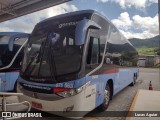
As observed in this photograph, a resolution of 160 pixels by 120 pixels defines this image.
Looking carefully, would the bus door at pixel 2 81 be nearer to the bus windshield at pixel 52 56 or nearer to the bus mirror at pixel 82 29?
the bus windshield at pixel 52 56

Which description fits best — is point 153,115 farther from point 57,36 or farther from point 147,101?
point 57,36

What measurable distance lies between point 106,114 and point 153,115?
1.38m

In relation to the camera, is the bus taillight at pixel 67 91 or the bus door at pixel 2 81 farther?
the bus door at pixel 2 81

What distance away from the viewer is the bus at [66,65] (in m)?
4.66

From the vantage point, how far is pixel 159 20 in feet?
23.6

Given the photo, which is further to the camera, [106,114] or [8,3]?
[8,3]

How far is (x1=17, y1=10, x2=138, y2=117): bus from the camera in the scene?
15.3ft

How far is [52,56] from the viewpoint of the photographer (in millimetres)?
5086

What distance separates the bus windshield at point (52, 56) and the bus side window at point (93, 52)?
0.34m

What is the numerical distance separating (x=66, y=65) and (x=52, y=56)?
477mm

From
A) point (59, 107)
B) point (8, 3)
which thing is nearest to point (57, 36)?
point (59, 107)

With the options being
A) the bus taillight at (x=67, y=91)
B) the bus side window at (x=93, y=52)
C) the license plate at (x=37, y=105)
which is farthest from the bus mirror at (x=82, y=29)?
the license plate at (x=37, y=105)

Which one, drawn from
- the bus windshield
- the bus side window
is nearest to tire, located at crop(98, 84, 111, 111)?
the bus side window

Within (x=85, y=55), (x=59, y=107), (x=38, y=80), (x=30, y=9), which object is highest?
A: (x=30, y=9)
